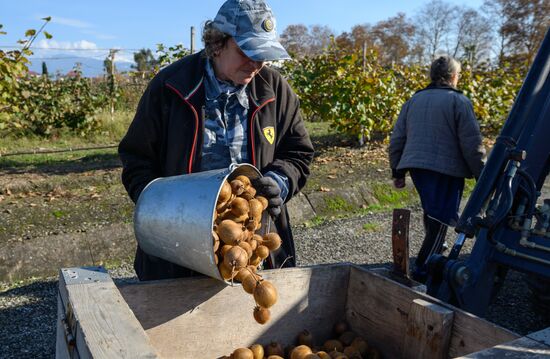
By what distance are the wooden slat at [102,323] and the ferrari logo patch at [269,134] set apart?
92cm

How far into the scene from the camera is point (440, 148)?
4602 millimetres

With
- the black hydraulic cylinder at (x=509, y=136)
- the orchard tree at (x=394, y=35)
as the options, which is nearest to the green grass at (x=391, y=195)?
the black hydraulic cylinder at (x=509, y=136)

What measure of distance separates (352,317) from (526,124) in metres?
1.56

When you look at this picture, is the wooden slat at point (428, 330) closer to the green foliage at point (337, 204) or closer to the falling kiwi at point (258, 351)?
the falling kiwi at point (258, 351)

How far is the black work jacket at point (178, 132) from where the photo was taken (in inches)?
90.4

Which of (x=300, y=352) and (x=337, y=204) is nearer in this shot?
(x=300, y=352)

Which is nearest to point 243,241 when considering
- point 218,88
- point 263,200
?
point 263,200

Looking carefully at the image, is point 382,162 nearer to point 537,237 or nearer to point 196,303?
point 537,237

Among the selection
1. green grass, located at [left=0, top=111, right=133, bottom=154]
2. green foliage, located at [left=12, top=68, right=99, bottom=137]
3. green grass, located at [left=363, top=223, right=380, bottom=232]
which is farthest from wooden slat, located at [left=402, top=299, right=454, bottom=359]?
green foliage, located at [left=12, top=68, right=99, bottom=137]

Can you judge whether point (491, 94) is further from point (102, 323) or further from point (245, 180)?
point (102, 323)

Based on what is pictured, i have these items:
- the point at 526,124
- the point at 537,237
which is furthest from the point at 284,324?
the point at 526,124

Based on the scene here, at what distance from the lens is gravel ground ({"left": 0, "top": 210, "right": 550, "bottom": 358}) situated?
3.78m

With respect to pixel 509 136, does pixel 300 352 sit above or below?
below

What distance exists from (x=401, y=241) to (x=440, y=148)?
8.29 ft
